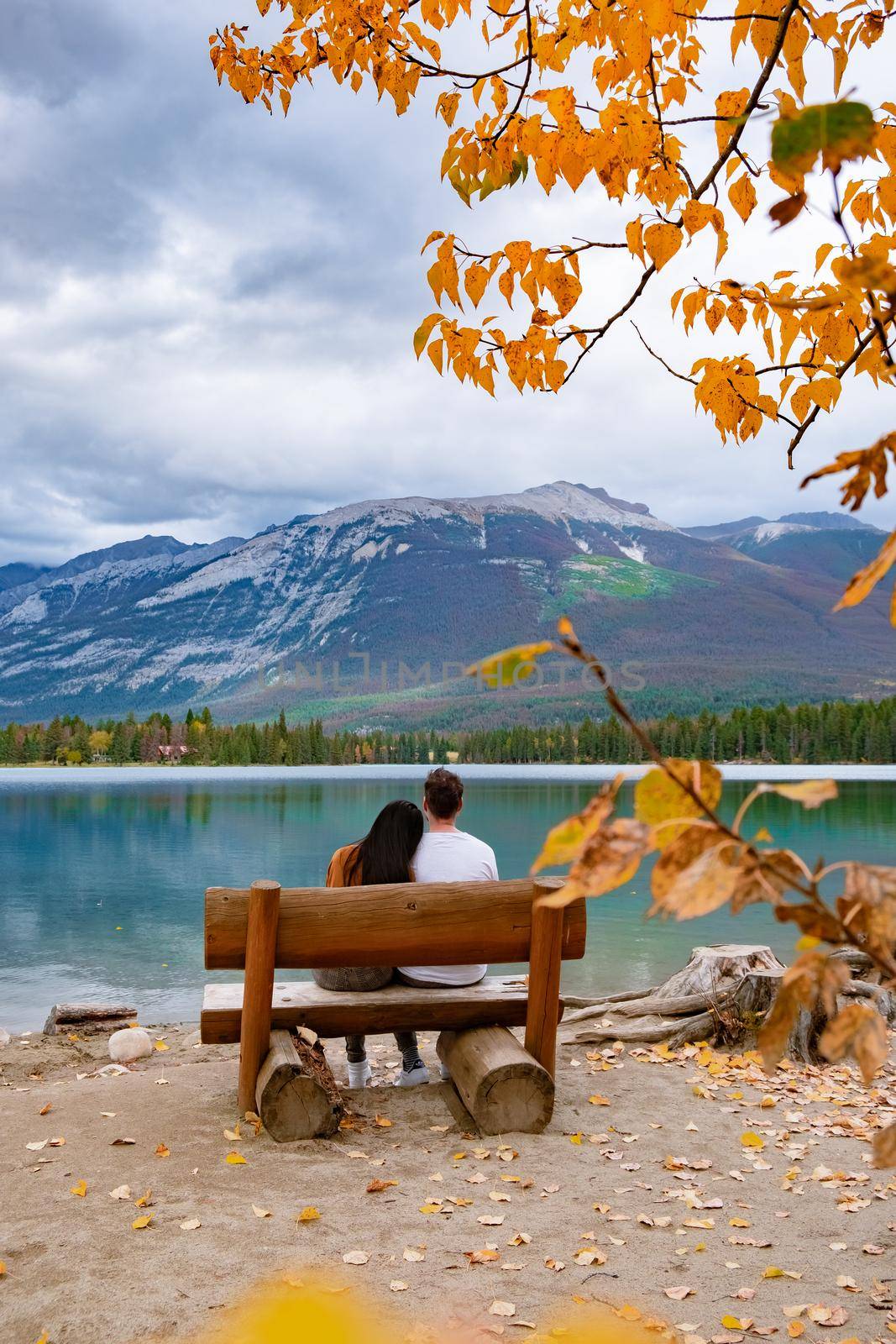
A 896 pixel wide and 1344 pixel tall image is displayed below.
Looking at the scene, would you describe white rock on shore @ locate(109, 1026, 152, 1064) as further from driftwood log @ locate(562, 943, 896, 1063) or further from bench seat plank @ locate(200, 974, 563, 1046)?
driftwood log @ locate(562, 943, 896, 1063)

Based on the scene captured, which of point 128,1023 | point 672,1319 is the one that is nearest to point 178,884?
point 128,1023

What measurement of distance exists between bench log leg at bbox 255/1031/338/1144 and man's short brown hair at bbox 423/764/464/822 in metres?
1.84

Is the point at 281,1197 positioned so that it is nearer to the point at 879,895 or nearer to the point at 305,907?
the point at 305,907

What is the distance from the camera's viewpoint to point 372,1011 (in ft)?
20.4

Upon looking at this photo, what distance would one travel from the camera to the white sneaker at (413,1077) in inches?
275

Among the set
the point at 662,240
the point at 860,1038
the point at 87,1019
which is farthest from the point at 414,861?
the point at 87,1019

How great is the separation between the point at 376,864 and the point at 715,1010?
369 centimetres

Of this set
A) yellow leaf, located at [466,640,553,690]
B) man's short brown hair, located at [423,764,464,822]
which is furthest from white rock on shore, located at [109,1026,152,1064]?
yellow leaf, located at [466,640,553,690]

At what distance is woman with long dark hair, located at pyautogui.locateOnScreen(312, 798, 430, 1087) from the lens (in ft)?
21.3

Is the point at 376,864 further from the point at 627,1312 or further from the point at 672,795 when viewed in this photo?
the point at 672,795

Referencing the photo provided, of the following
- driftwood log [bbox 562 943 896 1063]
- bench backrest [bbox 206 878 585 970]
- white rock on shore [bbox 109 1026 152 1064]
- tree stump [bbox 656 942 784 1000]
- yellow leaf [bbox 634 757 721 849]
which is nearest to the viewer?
yellow leaf [bbox 634 757 721 849]

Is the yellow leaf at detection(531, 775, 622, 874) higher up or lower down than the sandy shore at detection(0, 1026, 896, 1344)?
higher up

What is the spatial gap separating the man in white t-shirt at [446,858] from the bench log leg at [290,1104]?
3.50 feet

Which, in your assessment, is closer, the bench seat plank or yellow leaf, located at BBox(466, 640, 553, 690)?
yellow leaf, located at BBox(466, 640, 553, 690)
